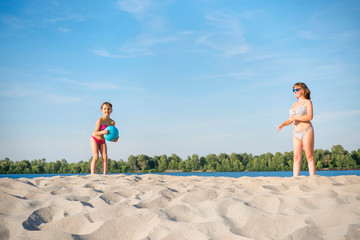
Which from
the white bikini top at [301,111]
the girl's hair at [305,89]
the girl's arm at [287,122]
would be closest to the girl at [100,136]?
the girl's arm at [287,122]

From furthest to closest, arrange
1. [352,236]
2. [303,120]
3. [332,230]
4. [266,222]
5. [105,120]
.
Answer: [105,120] → [303,120] → [266,222] → [332,230] → [352,236]

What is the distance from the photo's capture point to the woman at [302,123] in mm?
5625

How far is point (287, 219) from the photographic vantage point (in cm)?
240

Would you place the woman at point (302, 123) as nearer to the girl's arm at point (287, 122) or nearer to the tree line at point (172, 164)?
the girl's arm at point (287, 122)

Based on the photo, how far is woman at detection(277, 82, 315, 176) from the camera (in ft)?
18.5

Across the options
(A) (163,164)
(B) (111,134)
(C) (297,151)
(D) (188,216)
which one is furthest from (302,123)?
(A) (163,164)

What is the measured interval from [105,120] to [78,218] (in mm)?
5122

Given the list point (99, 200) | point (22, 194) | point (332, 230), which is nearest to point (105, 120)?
point (22, 194)

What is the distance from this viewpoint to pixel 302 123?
5.71 m

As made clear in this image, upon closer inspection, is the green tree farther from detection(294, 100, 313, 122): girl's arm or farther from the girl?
detection(294, 100, 313, 122): girl's arm

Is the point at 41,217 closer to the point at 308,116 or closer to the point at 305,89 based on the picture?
the point at 308,116

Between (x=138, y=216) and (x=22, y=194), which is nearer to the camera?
(x=138, y=216)

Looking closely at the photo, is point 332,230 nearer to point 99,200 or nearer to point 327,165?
point 99,200

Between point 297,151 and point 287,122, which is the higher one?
point 287,122
